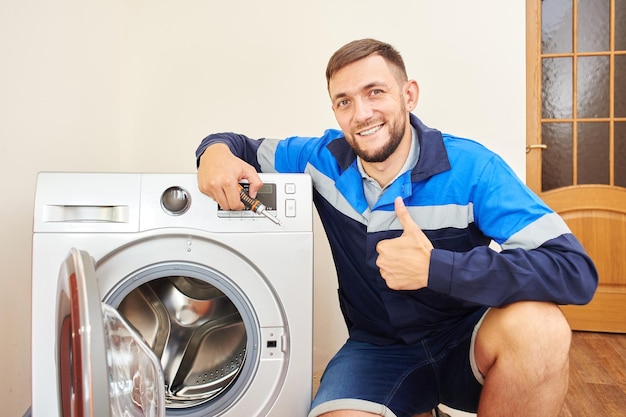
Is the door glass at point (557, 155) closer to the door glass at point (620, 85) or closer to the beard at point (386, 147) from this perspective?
the door glass at point (620, 85)

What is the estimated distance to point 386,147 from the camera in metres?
1.29

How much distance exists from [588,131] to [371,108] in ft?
6.41

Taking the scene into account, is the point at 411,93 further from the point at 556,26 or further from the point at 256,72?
the point at 556,26

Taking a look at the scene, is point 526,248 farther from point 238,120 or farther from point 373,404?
point 238,120

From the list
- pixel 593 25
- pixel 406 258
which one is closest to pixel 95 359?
pixel 406 258

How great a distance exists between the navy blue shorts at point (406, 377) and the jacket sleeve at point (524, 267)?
19 cm

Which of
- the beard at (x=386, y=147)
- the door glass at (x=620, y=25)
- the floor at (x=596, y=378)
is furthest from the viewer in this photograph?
the door glass at (x=620, y=25)

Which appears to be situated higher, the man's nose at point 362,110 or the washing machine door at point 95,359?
the man's nose at point 362,110

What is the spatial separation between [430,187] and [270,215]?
38cm

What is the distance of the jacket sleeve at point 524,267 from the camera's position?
3.52 feet

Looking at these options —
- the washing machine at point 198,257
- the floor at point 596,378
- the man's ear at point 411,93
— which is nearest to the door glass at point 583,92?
the floor at point 596,378

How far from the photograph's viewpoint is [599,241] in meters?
2.76

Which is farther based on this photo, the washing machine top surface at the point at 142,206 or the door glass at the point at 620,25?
the door glass at the point at 620,25

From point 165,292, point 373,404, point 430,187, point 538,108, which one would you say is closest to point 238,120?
point 165,292
